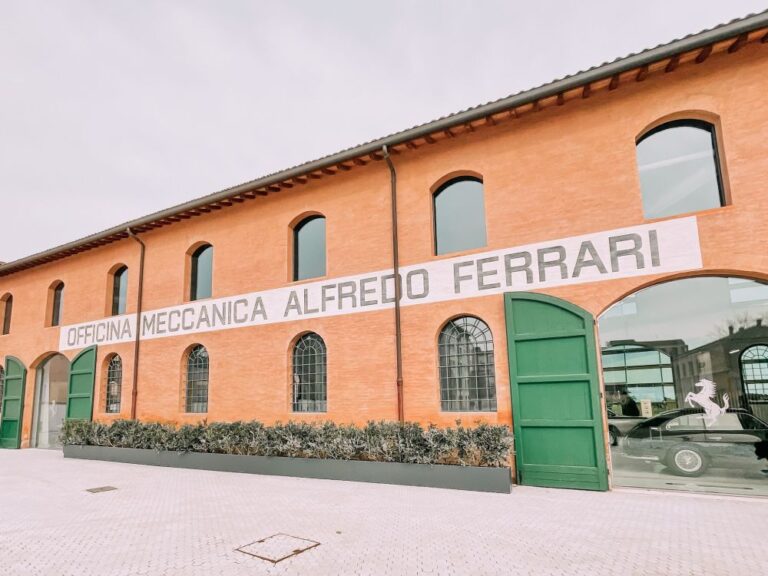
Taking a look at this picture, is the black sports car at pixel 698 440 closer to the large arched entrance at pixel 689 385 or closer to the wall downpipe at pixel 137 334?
the large arched entrance at pixel 689 385

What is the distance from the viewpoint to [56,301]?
16.7 meters

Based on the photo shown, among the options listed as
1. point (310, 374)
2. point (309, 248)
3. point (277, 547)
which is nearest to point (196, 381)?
point (310, 374)

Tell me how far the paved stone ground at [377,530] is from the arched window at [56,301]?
32.1 feet

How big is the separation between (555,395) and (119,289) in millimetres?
13463

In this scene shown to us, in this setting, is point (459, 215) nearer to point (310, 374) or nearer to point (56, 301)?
point (310, 374)

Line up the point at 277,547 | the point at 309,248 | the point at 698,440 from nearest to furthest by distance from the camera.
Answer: the point at 277,547 < the point at 698,440 < the point at 309,248

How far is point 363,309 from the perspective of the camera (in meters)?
10.0

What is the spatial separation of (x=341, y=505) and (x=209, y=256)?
880 cm

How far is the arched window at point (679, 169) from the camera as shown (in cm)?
774

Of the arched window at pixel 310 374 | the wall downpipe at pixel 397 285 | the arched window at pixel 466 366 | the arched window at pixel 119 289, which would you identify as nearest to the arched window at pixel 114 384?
the arched window at pixel 119 289

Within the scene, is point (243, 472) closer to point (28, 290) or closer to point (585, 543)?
point (585, 543)

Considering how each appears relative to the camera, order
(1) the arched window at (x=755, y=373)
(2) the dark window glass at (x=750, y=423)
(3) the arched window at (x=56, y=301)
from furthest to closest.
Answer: (3) the arched window at (x=56, y=301) → (1) the arched window at (x=755, y=373) → (2) the dark window glass at (x=750, y=423)

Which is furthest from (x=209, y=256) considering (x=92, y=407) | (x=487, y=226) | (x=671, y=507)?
(x=671, y=507)

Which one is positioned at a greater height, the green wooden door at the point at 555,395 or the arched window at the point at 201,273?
the arched window at the point at 201,273
